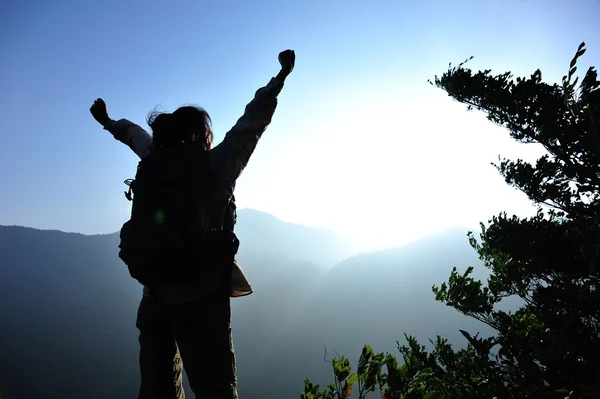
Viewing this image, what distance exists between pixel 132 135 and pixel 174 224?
1.36 meters

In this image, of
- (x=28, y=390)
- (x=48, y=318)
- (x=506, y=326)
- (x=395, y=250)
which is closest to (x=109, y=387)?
(x=28, y=390)

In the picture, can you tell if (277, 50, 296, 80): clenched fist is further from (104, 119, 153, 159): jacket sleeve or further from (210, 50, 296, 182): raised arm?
(104, 119, 153, 159): jacket sleeve

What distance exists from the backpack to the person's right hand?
4.60 ft

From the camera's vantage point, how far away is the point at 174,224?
1676 millimetres

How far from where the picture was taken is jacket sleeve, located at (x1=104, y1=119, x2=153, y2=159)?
242 centimetres

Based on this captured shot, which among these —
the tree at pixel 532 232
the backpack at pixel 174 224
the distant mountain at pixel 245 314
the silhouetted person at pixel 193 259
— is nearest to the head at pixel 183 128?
the silhouetted person at pixel 193 259

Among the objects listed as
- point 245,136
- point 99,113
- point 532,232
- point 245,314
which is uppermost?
point 99,113

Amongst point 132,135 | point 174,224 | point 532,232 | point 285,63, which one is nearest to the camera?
point 174,224

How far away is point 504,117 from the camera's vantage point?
29.5 feet

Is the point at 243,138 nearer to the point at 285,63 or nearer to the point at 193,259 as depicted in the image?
the point at 285,63

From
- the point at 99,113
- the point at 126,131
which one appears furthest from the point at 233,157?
the point at 99,113

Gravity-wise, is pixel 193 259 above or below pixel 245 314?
above

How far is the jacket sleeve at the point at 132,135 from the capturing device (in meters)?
2.42

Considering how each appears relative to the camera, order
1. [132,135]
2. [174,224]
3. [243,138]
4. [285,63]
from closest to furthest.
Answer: [174,224] → [243,138] → [285,63] → [132,135]
